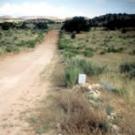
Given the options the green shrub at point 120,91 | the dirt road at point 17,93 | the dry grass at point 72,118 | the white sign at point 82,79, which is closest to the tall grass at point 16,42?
the dirt road at point 17,93

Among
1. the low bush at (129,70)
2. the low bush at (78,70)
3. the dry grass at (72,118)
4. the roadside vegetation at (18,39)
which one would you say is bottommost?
the roadside vegetation at (18,39)

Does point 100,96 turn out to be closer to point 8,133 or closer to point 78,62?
point 8,133

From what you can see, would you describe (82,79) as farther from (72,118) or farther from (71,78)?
(72,118)

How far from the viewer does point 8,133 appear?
28.7 feet

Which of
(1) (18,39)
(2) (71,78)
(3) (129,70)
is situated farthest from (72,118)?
(1) (18,39)

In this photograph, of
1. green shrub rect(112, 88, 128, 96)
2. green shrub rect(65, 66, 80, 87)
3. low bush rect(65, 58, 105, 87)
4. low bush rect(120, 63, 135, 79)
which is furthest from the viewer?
low bush rect(120, 63, 135, 79)

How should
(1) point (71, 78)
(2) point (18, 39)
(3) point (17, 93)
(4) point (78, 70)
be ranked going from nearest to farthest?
(3) point (17, 93) → (1) point (71, 78) → (4) point (78, 70) → (2) point (18, 39)

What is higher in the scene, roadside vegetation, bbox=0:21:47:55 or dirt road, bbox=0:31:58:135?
dirt road, bbox=0:31:58:135

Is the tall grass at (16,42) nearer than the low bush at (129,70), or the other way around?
the low bush at (129,70)

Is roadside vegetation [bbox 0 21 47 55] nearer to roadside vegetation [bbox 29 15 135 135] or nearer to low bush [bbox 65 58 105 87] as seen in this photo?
low bush [bbox 65 58 105 87]

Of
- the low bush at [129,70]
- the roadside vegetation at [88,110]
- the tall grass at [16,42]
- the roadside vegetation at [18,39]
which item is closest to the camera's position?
the roadside vegetation at [88,110]

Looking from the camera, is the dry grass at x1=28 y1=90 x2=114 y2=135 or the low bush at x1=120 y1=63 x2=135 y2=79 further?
the low bush at x1=120 y1=63 x2=135 y2=79

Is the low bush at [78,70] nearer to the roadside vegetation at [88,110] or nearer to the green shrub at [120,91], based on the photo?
the roadside vegetation at [88,110]

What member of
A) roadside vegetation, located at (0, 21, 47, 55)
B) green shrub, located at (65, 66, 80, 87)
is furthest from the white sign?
roadside vegetation, located at (0, 21, 47, 55)
